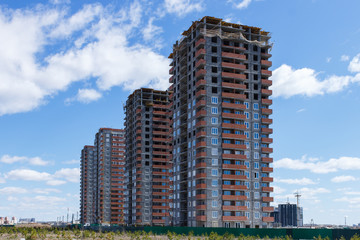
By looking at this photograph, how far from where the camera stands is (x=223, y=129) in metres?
121

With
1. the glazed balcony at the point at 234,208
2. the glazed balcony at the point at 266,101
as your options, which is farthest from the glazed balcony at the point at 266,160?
the glazed balcony at the point at 266,101

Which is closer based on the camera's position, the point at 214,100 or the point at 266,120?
the point at 214,100

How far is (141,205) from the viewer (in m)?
172

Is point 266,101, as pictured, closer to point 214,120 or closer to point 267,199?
point 214,120

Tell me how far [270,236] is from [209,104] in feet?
141

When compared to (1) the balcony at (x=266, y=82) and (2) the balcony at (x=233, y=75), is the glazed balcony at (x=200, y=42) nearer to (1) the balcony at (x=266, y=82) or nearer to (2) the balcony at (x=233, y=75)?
(2) the balcony at (x=233, y=75)

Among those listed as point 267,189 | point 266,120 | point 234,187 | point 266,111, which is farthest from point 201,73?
point 267,189

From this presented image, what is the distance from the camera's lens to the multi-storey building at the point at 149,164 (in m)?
171

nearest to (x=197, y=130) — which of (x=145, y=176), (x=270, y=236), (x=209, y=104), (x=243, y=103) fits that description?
(x=209, y=104)

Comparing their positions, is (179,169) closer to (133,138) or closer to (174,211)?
(174,211)

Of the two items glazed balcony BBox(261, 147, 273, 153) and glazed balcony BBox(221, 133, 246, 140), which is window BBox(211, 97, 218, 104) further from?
glazed balcony BBox(261, 147, 273, 153)

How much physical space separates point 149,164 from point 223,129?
61.0 m

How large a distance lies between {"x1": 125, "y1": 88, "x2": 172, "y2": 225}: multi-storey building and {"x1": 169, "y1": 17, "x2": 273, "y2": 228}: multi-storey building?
39657mm

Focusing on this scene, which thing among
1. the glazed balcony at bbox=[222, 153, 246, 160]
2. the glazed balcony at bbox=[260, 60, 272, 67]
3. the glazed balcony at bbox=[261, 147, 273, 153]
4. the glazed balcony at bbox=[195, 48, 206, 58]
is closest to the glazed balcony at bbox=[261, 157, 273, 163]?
the glazed balcony at bbox=[261, 147, 273, 153]
